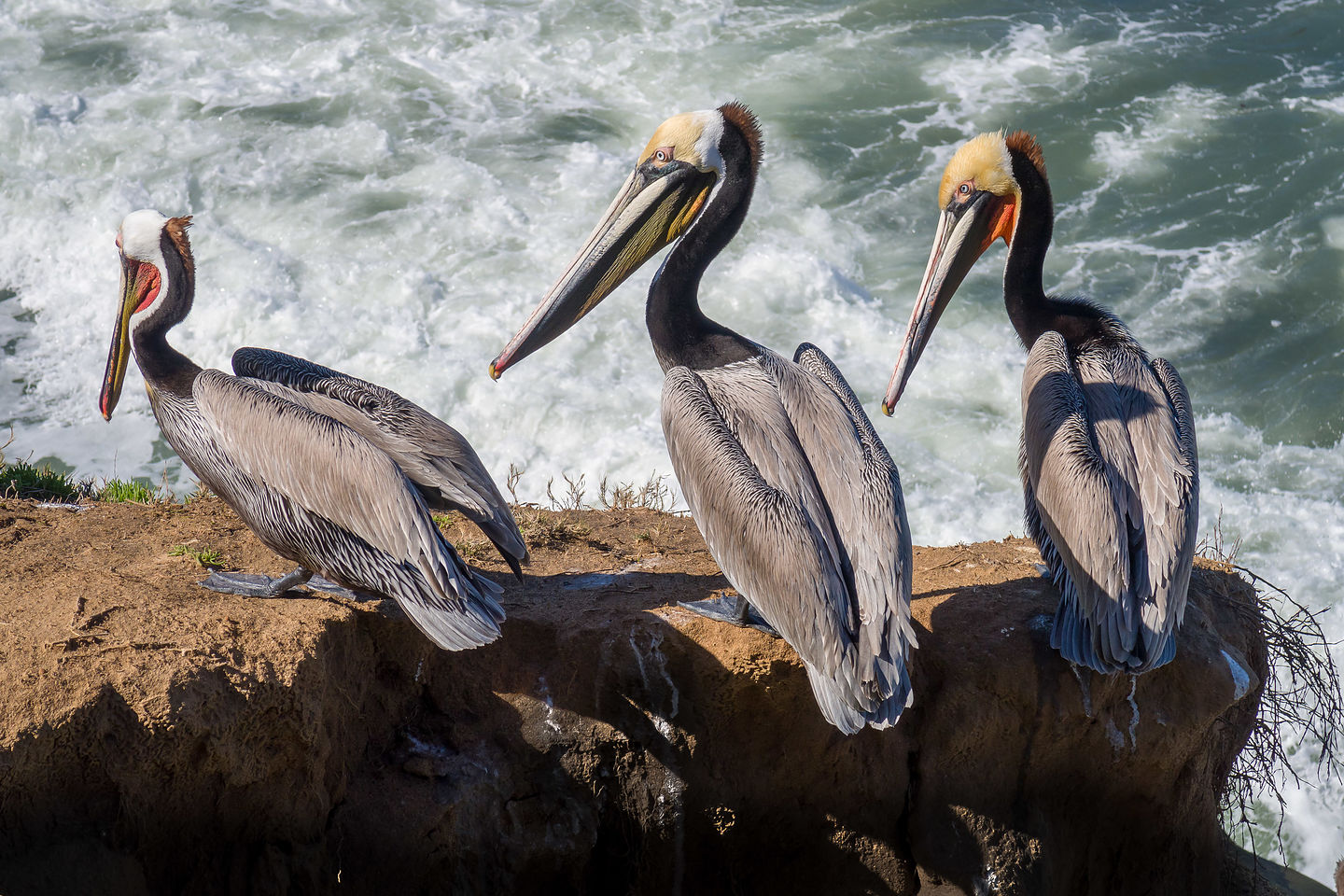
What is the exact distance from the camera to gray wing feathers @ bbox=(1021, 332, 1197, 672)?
4.27 metres

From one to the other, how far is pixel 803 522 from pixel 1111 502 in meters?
1.21

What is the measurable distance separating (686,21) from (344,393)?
1045cm

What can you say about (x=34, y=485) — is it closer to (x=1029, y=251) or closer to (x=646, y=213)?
(x=646, y=213)

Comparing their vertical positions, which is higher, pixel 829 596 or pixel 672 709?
pixel 829 596

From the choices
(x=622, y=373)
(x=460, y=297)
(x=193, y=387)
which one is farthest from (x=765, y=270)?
(x=193, y=387)

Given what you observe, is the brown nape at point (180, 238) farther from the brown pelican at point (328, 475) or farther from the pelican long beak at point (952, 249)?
the pelican long beak at point (952, 249)

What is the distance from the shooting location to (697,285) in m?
5.15

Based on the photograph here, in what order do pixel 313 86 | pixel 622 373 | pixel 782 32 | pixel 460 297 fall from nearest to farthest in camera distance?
pixel 622 373 → pixel 460 297 → pixel 313 86 → pixel 782 32

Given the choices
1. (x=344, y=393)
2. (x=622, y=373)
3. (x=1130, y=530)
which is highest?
(x=344, y=393)

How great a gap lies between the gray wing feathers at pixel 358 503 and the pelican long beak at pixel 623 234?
1253 mm

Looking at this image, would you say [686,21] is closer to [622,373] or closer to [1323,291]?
[622,373]

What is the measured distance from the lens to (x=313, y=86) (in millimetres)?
12719

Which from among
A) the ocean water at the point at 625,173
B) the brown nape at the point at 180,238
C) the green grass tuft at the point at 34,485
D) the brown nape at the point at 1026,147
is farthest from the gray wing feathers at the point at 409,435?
the ocean water at the point at 625,173

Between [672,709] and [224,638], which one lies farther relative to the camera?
[672,709]
